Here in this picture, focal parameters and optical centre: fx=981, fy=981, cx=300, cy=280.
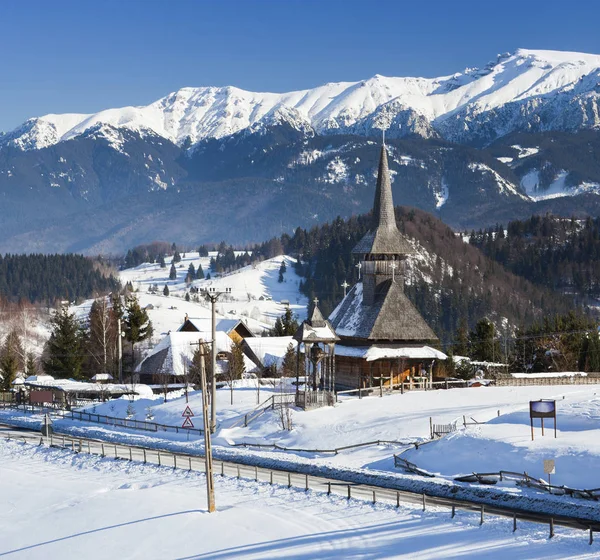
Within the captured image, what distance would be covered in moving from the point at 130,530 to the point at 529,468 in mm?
15849

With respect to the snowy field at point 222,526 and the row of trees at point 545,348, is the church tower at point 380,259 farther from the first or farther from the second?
the snowy field at point 222,526

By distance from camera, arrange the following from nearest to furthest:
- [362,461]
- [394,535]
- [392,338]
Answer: [394,535] < [362,461] < [392,338]

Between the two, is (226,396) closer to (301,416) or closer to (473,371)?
(301,416)

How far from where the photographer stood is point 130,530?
125 feet

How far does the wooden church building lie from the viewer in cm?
6347

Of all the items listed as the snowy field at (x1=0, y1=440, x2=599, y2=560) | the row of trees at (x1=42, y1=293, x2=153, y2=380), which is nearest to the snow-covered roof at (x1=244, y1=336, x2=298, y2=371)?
the row of trees at (x1=42, y1=293, x2=153, y2=380)

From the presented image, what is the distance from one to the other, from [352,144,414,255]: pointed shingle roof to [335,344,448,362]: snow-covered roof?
7255 millimetres

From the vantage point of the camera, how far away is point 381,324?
6400cm

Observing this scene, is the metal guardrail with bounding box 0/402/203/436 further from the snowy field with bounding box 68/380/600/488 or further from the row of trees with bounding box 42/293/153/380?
the row of trees with bounding box 42/293/153/380

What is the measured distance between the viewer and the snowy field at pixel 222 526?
104ft

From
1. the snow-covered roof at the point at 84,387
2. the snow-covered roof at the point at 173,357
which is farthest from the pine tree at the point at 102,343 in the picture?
the snow-covered roof at the point at 84,387

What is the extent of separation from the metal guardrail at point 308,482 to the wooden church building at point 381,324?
16992 millimetres

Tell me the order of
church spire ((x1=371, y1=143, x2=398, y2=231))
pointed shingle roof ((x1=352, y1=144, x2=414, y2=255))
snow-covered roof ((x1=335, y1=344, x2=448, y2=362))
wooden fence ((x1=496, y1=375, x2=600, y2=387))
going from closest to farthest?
snow-covered roof ((x1=335, y1=344, x2=448, y2=362)) < wooden fence ((x1=496, y1=375, x2=600, y2=387)) < pointed shingle roof ((x1=352, y1=144, x2=414, y2=255)) < church spire ((x1=371, y1=143, x2=398, y2=231))

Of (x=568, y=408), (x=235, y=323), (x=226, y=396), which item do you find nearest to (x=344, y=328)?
(x=226, y=396)
